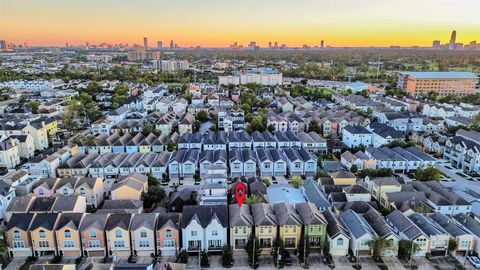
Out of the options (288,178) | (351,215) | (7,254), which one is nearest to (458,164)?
(288,178)

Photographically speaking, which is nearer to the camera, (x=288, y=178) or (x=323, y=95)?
(x=288, y=178)

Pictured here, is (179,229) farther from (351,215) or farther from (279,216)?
(351,215)

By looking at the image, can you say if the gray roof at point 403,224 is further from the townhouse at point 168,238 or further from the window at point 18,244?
the window at point 18,244

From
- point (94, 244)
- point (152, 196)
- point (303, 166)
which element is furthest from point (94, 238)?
point (303, 166)

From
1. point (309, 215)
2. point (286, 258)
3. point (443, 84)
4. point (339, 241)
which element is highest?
point (443, 84)

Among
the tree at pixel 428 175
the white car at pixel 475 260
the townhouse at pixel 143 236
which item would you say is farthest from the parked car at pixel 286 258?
the tree at pixel 428 175

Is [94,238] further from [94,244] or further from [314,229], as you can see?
[314,229]

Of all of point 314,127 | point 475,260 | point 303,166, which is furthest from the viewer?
point 314,127

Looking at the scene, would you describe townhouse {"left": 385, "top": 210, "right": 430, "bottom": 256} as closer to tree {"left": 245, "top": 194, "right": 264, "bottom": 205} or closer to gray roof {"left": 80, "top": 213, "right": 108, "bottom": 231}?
tree {"left": 245, "top": 194, "right": 264, "bottom": 205}
